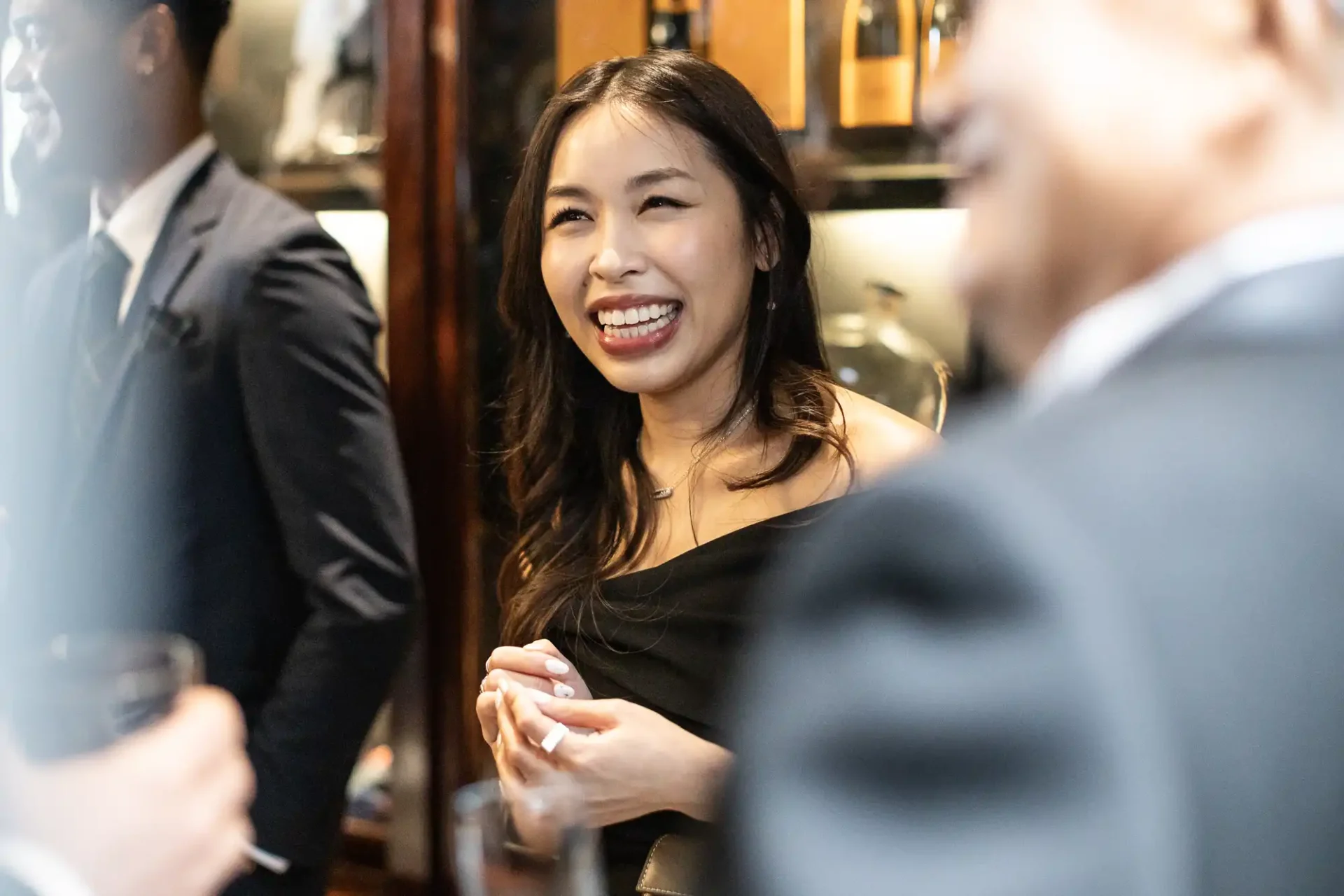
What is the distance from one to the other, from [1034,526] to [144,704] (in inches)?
23.5

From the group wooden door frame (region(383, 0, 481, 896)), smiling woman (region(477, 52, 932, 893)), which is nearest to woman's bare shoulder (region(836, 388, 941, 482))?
smiling woman (region(477, 52, 932, 893))

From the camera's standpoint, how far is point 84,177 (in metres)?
1.63

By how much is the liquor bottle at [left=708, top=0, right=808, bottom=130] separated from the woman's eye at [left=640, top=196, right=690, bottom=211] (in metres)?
0.54

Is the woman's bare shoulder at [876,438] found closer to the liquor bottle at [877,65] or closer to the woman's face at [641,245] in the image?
the woman's face at [641,245]

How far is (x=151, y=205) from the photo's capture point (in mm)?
1563

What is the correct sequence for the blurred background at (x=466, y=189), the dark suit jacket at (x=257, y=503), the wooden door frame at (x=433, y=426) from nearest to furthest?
1. the dark suit jacket at (x=257, y=503)
2. the blurred background at (x=466, y=189)
3. the wooden door frame at (x=433, y=426)

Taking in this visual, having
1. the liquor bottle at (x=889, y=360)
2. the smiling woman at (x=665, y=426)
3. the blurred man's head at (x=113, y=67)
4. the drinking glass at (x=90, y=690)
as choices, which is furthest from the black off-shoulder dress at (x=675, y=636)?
the blurred man's head at (x=113, y=67)

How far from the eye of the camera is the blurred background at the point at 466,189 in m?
1.65

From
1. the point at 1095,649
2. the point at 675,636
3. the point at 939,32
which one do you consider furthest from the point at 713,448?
the point at 1095,649

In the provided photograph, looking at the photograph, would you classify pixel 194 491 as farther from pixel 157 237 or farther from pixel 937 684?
pixel 937 684

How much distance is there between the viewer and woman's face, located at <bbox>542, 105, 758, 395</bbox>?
1092mm

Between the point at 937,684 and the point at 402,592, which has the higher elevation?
the point at 937,684

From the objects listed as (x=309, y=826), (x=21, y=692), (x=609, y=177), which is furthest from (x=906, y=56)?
(x=21, y=692)

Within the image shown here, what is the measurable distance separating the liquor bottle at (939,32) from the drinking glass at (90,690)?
1.22 meters
